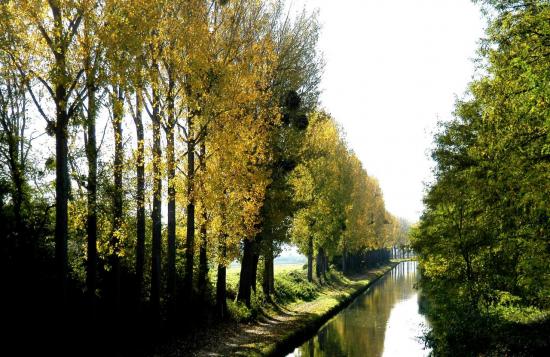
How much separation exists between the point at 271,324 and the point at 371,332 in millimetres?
5596

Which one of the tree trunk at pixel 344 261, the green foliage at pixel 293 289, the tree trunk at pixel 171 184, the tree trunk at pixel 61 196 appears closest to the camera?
the tree trunk at pixel 61 196

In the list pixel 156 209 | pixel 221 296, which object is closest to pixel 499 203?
pixel 156 209

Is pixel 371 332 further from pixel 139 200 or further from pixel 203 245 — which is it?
pixel 139 200

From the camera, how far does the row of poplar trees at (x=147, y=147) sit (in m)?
11.4

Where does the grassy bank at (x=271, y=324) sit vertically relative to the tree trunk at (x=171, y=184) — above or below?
below

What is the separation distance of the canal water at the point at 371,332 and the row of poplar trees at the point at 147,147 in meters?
4.70

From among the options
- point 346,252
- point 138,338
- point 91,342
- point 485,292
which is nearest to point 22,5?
point 91,342

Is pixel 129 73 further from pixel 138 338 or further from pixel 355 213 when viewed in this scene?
pixel 355 213

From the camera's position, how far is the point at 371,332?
25.2 m

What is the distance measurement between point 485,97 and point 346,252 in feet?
152

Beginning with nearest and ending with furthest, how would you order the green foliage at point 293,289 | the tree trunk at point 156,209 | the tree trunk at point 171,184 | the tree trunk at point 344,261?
the tree trunk at point 156,209
the tree trunk at point 171,184
the green foliage at point 293,289
the tree trunk at point 344,261

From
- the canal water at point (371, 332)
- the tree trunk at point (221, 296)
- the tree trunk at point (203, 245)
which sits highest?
the tree trunk at point (203, 245)

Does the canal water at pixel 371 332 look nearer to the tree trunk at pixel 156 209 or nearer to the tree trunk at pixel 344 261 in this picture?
the tree trunk at pixel 156 209

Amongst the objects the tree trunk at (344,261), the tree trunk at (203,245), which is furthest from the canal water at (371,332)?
the tree trunk at (344,261)
